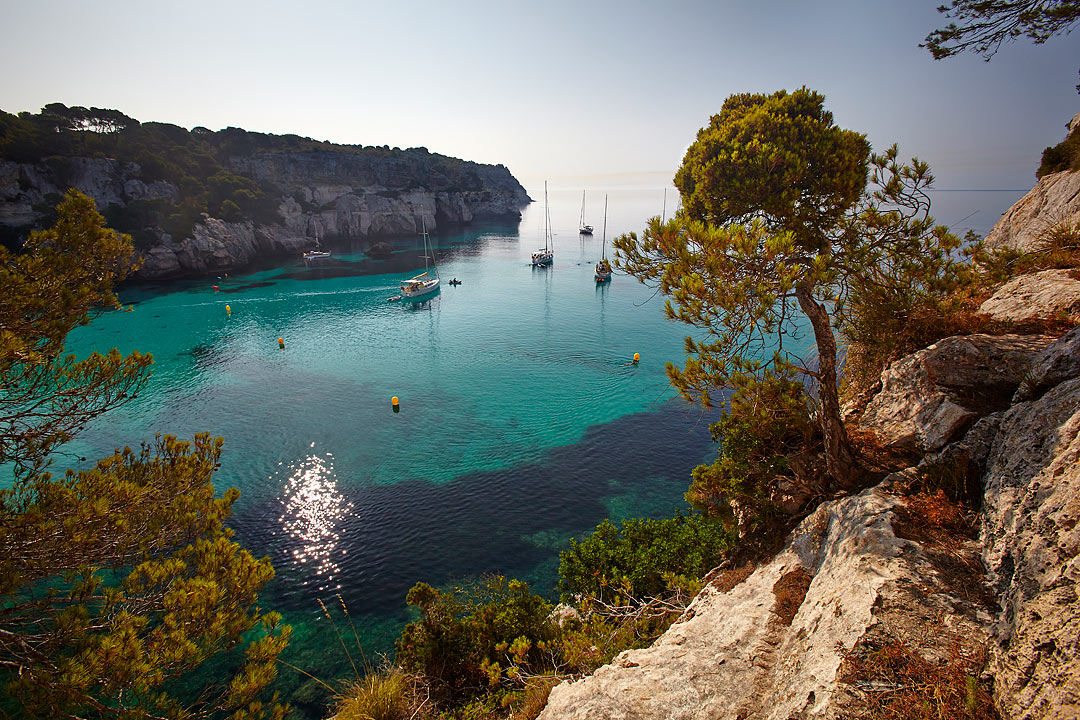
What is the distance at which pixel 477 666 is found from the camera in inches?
426

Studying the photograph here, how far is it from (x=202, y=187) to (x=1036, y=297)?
104 metres

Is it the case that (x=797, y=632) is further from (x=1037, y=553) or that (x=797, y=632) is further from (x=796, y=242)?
(x=796, y=242)

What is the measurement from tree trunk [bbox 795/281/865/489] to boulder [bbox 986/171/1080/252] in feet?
29.8

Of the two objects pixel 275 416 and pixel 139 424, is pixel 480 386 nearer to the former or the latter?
pixel 275 416

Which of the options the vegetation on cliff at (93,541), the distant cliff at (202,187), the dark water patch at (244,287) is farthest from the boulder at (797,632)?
the dark water patch at (244,287)

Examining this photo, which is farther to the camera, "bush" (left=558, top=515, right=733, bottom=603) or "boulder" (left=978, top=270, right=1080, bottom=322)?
"bush" (left=558, top=515, right=733, bottom=603)

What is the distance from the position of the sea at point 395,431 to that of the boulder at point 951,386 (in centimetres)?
668

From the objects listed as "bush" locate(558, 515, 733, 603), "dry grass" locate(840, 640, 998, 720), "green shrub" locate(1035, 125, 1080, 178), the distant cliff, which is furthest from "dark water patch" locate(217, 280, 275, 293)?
"green shrub" locate(1035, 125, 1080, 178)

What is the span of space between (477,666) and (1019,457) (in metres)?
11.0

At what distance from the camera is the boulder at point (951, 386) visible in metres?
7.71

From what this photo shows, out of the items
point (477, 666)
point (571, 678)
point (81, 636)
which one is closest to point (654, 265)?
point (571, 678)

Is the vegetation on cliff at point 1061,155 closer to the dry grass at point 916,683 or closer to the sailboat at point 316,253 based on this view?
the dry grass at point 916,683

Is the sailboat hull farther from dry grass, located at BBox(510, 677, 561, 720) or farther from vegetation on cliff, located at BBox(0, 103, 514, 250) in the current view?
dry grass, located at BBox(510, 677, 561, 720)

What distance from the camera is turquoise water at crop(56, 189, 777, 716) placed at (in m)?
19.5
